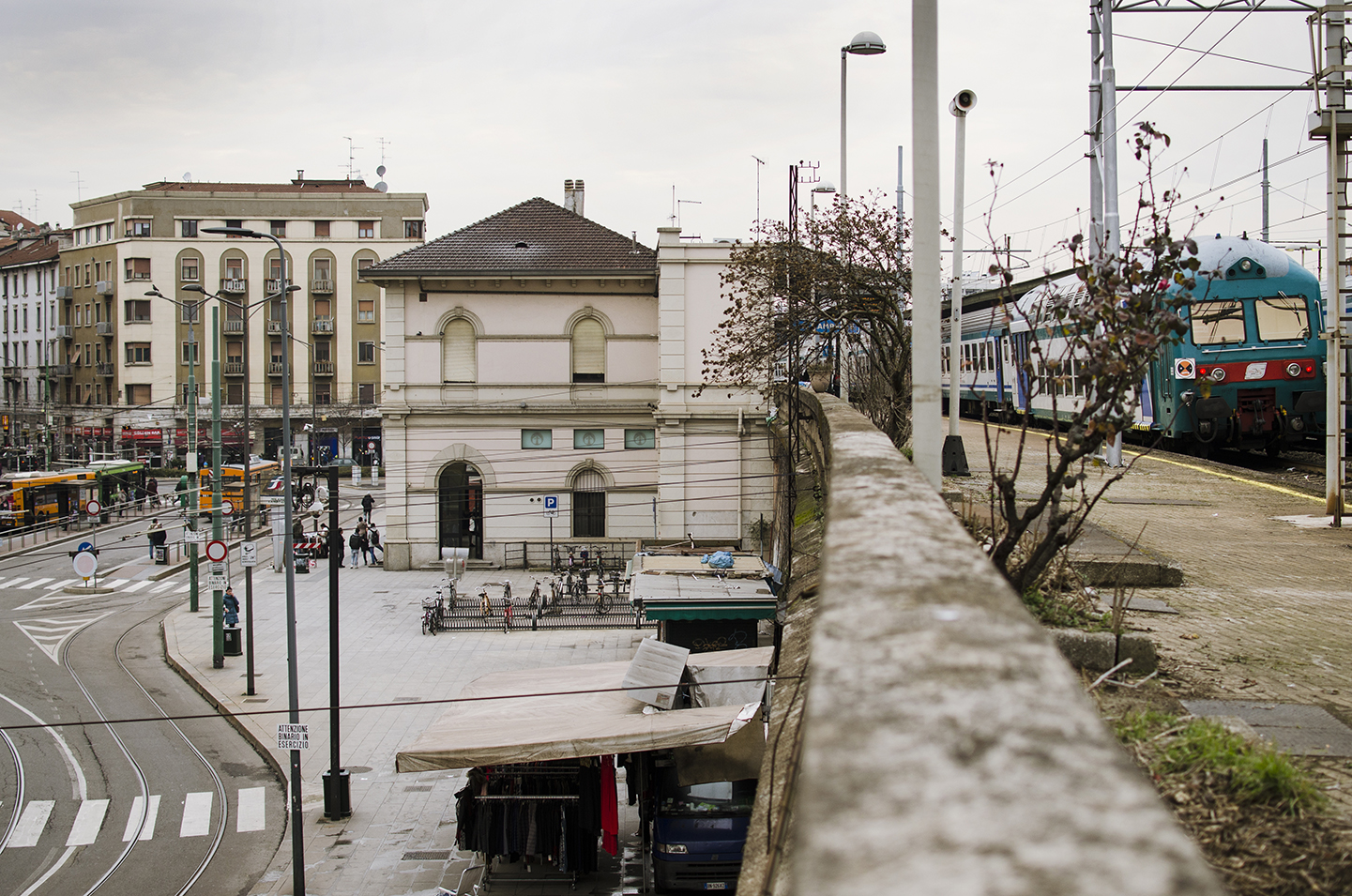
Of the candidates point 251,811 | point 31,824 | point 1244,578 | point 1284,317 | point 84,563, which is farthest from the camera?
point 84,563

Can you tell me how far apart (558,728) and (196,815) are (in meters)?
8.40

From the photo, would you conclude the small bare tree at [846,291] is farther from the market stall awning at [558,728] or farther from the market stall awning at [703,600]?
the market stall awning at [558,728]

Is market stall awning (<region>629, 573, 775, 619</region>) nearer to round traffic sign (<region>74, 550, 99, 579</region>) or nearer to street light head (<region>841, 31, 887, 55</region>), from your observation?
street light head (<region>841, 31, 887, 55</region>)

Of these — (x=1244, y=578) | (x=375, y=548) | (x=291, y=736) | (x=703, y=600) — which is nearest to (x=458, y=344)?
(x=375, y=548)

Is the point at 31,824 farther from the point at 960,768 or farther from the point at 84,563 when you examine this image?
the point at 960,768

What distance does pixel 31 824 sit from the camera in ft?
50.3

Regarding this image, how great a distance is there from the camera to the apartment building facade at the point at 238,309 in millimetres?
66812

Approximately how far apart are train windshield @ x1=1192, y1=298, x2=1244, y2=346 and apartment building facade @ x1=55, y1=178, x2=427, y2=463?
55.6m

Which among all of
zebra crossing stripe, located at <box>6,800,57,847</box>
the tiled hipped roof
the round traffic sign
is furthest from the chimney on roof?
zebra crossing stripe, located at <box>6,800,57,847</box>

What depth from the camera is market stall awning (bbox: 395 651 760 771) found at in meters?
9.83

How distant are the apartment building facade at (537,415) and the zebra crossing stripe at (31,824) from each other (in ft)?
64.1

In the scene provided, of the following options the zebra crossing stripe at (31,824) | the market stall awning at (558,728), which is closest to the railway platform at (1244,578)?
the market stall awning at (558,728)

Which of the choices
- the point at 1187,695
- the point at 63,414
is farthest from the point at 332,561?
the point at 63,414

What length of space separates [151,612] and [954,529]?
32948 millimetres
